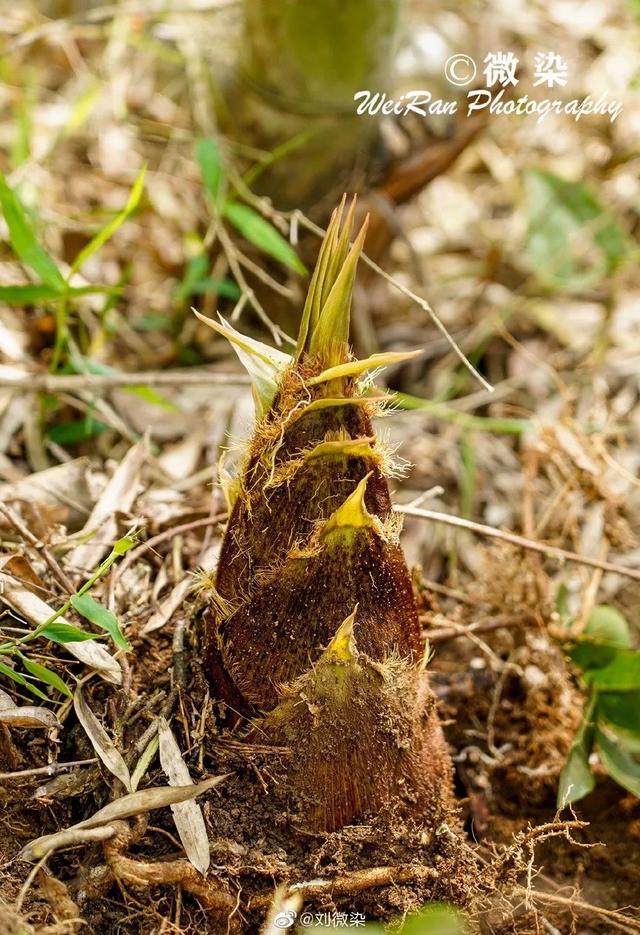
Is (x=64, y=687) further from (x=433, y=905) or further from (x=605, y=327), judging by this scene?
(x=605, y=327)

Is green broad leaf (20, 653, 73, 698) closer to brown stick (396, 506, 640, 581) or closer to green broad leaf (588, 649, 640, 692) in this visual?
brown stick (396, 506, 640, 581)

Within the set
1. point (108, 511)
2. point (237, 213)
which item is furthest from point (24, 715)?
point (237, 213)

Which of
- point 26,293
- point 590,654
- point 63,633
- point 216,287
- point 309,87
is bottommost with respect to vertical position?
point 590,654

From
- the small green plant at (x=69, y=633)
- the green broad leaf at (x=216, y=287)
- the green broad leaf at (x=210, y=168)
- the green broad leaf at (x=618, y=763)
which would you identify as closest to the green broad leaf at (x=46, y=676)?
the small green plant at (x=69, y=633)

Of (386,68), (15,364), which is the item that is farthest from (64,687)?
(386,68)

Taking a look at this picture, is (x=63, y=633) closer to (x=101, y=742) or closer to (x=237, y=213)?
(x=101, y=742)

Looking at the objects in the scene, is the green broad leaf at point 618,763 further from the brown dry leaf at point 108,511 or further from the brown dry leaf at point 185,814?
the brown dry leaf at point 108,511
